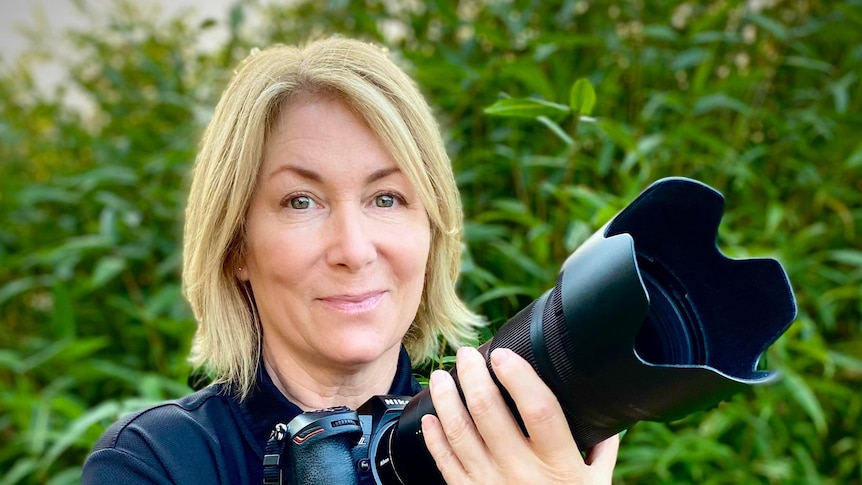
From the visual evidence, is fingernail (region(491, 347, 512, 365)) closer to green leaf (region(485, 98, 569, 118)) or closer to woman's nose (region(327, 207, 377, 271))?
woman's nose (region(327, 207, 377, 271))

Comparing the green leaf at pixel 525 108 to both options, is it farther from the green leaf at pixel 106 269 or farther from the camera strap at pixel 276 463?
the green leaf at pixel 106 269

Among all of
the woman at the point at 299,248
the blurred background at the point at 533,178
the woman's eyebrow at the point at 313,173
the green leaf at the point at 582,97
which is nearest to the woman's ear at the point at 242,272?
the woman at the point at 299,248

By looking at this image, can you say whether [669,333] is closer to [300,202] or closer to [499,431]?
[499,431]

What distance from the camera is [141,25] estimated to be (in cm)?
202

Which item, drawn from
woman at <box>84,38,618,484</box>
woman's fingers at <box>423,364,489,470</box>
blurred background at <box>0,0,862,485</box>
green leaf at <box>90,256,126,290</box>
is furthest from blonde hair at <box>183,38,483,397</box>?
green leaf at <box>90,256,126,290</box>

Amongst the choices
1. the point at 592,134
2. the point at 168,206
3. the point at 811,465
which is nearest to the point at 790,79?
the point at 592,134

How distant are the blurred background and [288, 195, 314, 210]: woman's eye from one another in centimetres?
62

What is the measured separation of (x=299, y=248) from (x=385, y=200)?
0.28 ft

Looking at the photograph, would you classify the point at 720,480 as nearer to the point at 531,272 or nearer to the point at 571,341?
the point at 531,272

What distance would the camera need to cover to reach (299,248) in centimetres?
73

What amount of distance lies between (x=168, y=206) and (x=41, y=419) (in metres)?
0.48

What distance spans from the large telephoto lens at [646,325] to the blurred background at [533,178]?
633mm

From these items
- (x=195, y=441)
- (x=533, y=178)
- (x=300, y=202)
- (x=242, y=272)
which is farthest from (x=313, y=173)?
(x=533, y=178)

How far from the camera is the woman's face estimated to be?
73 cm
